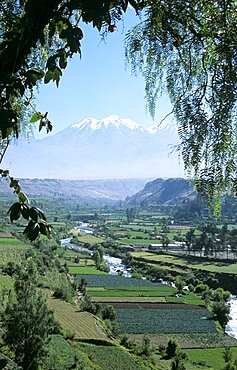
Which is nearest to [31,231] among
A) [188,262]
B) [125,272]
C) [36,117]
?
[36,117]

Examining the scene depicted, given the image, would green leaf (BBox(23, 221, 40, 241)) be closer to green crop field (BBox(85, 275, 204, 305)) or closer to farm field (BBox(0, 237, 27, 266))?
green crop field (BBox(85, 275, 204, 305))

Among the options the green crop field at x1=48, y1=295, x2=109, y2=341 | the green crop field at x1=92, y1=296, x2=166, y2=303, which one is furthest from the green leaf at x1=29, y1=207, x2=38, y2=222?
the green crop field at x1=92, y1=296, x2=166, y2=303

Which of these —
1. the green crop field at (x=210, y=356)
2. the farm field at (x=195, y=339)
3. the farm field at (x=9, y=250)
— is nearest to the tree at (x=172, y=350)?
the green crop field at (x=210, y=356)

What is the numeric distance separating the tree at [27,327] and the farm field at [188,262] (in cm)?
3316

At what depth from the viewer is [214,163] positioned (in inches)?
87.5

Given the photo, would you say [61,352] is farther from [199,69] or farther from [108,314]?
[199,69]

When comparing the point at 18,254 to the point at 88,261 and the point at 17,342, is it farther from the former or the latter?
the point at 17,342

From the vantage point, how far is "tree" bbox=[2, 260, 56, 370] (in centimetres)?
1769

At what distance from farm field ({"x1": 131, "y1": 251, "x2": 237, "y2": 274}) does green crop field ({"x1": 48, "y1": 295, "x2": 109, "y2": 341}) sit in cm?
2316

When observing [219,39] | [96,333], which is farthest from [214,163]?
[96,333]

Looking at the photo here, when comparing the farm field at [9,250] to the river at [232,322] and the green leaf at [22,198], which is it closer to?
the river at [232,322]

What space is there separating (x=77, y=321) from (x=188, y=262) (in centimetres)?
3221

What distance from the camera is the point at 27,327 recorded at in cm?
1841

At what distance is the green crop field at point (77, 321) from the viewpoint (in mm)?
25688
